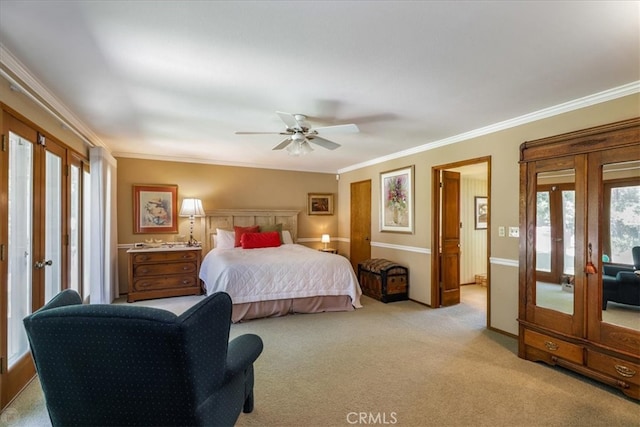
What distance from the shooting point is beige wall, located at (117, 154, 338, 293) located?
17.3 feet

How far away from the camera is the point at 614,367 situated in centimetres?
234

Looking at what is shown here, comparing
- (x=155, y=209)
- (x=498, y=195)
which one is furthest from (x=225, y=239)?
(x=498, y=195)

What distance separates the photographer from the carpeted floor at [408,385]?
206 cm

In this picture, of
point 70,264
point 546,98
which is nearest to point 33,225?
point 70,264

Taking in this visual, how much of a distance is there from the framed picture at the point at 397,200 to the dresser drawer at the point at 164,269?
11.4 ft

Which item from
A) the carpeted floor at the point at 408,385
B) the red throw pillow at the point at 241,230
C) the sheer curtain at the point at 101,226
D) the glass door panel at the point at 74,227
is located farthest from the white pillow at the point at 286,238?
the glass door panel at the point at 74,227

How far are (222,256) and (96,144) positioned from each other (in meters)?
2.36

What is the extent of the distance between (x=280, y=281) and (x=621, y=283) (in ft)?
11.3

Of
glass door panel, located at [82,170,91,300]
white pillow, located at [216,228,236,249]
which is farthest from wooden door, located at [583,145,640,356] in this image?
glass door panel, located at [82,170,91,300]

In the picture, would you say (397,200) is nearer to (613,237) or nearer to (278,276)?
(278,276)

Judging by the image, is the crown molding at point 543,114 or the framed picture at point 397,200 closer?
the crown molding at point 543,114

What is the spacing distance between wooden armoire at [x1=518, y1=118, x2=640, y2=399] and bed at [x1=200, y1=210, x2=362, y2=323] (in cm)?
224

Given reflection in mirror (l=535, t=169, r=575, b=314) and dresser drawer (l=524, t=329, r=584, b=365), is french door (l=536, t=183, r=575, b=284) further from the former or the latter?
dresser drawer (l=524, t=329, r=584, b=365)

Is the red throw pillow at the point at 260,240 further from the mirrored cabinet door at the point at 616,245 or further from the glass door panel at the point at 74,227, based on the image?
the mirrored cabinet door at the point at 616,245
